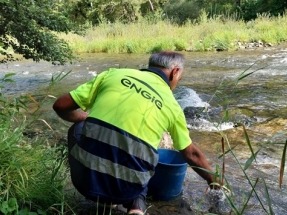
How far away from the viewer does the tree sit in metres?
5.73

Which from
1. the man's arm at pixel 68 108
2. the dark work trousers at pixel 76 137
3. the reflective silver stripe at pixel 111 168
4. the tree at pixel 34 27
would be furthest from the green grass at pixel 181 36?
the reflective silver stripe at pixel 111 168

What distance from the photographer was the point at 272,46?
13.0m

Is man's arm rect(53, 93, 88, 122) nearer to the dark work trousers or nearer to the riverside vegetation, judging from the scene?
the dark work trousers

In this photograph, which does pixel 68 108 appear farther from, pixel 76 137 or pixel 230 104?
pixel 230 104

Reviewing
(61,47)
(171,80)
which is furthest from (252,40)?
(171,80)

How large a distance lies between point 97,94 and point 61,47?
3923 millimetres

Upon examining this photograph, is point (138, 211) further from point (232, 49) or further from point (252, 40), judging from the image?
point (252, 40)

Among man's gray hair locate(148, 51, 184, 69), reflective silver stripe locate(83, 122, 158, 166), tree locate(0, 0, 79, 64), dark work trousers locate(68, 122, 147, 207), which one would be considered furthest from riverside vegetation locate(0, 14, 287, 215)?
man's gray hair locate(148, 51, 184, 69)

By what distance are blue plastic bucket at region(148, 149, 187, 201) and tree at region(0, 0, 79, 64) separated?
3279mm

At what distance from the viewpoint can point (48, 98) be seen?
263 inches

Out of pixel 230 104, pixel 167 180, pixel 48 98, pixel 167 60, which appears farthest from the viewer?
pixel 48 98

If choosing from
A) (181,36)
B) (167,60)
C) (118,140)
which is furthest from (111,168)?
(181,36)

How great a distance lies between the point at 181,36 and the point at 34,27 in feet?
29.6

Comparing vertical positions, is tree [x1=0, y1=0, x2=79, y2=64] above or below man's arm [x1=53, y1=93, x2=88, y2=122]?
above
